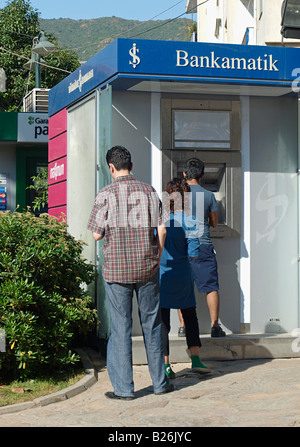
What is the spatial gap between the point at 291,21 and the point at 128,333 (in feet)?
10.8

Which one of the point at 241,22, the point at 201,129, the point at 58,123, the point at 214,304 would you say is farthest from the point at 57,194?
the point at 241,22

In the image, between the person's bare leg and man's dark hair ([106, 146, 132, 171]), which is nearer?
man's dark hair ([106, 146, 132, 171])

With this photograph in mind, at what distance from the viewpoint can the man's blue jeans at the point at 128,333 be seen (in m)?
5.86

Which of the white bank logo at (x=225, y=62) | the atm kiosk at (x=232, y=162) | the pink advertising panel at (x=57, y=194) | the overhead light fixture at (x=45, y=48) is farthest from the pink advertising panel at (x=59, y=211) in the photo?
the overhead light fixture at (x=45, y=48)

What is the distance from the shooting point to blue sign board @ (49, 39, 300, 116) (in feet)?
24.2

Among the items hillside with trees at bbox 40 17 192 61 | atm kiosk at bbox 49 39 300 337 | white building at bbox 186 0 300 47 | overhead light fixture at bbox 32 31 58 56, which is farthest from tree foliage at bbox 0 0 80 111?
hillside with trees at bbox 40 17 192 61

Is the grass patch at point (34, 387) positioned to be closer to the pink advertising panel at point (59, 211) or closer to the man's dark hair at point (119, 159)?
the man's dark hair at point (119, 159)

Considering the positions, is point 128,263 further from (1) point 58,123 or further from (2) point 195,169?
(1) point 58,123

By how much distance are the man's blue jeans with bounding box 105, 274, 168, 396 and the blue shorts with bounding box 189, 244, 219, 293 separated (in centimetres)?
163

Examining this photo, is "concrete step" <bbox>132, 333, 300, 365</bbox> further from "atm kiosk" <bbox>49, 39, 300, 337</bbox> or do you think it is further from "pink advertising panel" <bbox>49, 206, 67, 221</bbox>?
"pink advertising panel" <bbox>49, 206, 67, 221</bbox>

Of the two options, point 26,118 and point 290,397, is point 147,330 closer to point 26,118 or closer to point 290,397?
point 290,397

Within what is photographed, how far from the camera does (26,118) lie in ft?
57.3

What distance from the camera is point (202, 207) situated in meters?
7.66

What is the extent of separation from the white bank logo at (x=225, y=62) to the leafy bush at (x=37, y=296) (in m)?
2.03
